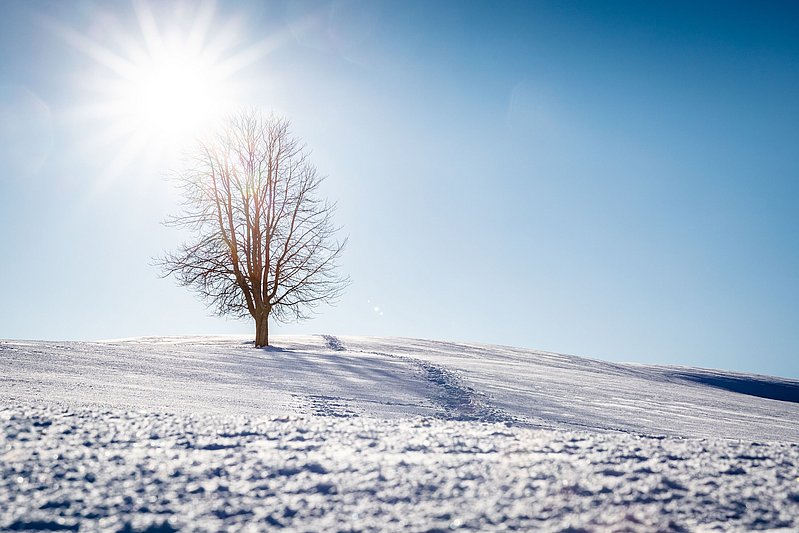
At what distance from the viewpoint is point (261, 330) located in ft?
56.9

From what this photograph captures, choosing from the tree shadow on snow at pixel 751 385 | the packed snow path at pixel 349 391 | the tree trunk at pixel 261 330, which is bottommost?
the tree shadow on snow at pixel 751 385

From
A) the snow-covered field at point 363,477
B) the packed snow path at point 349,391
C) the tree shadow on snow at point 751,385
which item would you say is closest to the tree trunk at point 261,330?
the packed snow path at point 349,391

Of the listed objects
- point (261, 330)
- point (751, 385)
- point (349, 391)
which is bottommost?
point (751, 385)

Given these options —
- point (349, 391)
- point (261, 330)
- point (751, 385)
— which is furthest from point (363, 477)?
point (751, 385)

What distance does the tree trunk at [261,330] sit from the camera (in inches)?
679

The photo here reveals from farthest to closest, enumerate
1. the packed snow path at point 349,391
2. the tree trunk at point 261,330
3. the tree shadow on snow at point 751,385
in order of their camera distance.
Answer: the tree shadow on snow at point 751,385, the tree trunk at point 261,330, the packed snow path at point 349,391

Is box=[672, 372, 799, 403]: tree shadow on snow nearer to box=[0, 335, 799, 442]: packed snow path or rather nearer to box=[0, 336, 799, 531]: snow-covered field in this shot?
box=[0, 335, 799, 442]: packed snow path

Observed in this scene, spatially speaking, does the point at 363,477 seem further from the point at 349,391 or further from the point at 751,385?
the point at 751,385

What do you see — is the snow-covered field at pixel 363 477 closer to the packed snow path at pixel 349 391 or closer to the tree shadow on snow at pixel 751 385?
the packed snow path at pixel 349 391

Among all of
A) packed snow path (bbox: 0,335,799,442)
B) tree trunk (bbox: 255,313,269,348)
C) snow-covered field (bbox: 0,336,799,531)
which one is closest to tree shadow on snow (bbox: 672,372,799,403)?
packed snow path (bbox: 0,335,799,442)

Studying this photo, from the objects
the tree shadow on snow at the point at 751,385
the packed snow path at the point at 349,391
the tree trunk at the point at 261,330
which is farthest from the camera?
the tree shadow on snow at the point at 751,385

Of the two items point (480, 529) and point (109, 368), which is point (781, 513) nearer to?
point (480, 529)

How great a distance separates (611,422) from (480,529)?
7.34m

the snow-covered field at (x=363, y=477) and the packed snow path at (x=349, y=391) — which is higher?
the snow-covered field at (x=363, y=477)
